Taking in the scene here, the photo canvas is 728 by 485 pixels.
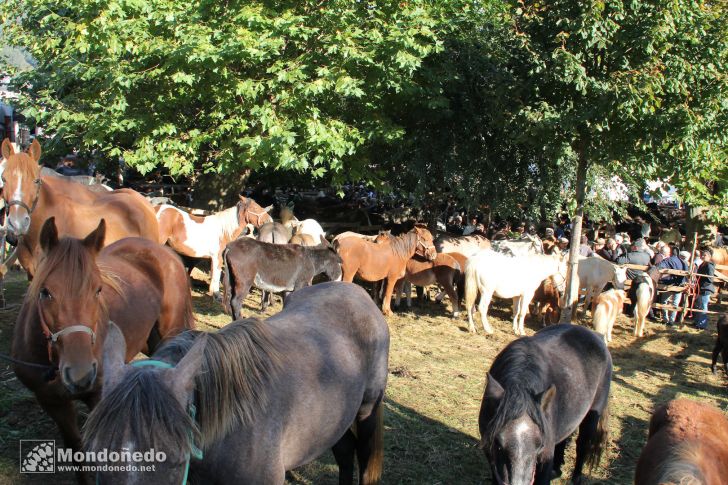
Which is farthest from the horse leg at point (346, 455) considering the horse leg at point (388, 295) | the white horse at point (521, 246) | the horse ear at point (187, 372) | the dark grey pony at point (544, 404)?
the white horse at point (521, 246)

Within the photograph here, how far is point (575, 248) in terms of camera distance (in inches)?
439

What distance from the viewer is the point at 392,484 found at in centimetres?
465

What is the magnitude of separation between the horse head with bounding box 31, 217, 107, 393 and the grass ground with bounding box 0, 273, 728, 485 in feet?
5.48

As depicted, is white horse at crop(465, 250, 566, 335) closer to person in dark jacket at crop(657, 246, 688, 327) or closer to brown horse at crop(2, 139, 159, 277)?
person in dark jacket at crop(657, 246, 688, 327)

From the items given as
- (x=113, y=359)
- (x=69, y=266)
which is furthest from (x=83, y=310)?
(x=113, y=359)

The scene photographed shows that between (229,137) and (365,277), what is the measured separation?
4044 millimetres

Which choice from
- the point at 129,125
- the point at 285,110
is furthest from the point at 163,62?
the point at 285,110

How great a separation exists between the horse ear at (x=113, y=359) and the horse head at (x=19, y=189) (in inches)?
123

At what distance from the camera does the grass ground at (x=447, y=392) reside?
4891mm

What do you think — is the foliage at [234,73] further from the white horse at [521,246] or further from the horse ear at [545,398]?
the horse ear at [545,398]

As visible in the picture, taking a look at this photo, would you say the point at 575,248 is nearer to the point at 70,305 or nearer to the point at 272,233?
the point at 272,233

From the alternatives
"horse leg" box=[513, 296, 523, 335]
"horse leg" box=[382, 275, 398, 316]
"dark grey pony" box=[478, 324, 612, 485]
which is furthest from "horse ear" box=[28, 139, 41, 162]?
"horse leg" box=[513, 296, 523, 335]

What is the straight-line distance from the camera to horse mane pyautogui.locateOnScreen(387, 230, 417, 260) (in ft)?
39.9

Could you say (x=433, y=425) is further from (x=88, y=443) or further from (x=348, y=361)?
(x=88, y=443)
